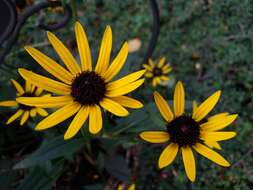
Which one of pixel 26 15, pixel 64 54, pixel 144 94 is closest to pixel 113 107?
pixel 64 54

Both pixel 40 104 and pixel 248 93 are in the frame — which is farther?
pixel 248 93

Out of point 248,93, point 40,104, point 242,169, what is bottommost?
point 242,169

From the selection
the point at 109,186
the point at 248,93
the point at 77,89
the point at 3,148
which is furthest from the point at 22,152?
the point at 248,93

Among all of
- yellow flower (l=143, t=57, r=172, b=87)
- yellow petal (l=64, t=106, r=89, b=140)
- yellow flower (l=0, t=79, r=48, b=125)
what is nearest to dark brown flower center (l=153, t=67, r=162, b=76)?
yellow flower (l=143, t=57, r=172, b=87)

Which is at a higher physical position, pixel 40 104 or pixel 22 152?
pixel 40 104

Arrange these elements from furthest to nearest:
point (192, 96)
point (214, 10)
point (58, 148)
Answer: point (214, 10), point (192, 96), point (58, 148)

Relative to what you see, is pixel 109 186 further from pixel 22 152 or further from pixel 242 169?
pixel 242 169

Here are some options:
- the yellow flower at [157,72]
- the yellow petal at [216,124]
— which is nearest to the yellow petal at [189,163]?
the yellow petal at [216,124]
